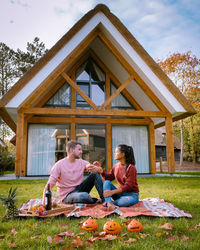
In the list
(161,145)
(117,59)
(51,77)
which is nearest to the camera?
(51,77)

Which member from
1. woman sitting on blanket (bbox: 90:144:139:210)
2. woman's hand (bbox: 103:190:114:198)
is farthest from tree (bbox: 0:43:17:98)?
woman's hand (bbox: 103:190:114:198)

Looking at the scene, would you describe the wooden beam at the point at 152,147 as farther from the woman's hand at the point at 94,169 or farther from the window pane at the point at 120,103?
the woman's hand at the point at 94,169

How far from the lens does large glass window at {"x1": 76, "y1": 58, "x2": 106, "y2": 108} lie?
991cm

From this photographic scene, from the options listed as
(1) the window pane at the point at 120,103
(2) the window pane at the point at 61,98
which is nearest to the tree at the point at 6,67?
(2) the window pane at the point at 61,98

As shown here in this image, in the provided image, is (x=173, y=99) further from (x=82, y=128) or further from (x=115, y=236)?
(x=115, y=236)

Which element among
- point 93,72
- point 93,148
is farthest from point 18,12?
point 93,148

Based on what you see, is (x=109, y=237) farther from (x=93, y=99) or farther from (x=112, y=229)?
(x=93, y=99)

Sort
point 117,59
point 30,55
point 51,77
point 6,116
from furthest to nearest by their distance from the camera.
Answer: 1. point 30,55
2. point 117,59
3. point 6,116
4. point 51,77

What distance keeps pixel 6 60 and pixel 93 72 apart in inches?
574

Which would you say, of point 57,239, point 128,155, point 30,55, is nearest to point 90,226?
point 57,239

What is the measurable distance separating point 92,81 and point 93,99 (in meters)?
0.80

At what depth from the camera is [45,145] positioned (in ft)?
31.3

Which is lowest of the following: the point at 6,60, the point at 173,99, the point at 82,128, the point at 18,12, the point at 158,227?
the point at 158,227

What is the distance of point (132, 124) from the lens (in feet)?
33.2
